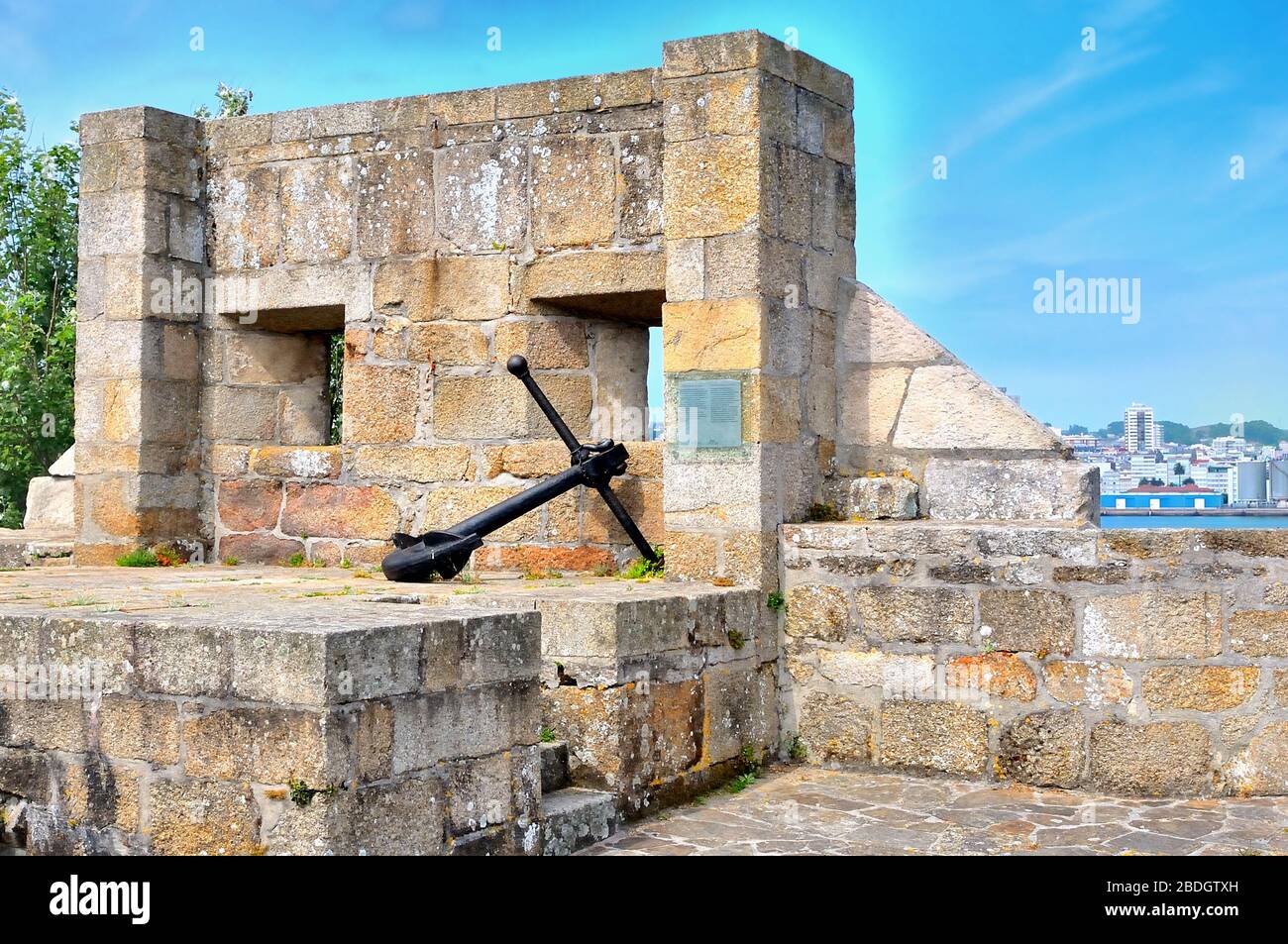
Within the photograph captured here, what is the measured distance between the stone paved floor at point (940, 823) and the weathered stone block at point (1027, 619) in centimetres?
59

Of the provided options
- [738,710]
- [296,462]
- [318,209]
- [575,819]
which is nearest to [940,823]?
[738,710]

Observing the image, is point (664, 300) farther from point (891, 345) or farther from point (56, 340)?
point (56, 340)

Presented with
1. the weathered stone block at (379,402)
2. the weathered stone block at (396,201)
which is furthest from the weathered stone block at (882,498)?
the weathered stone block at (396,201)

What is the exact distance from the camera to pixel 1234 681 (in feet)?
18.5

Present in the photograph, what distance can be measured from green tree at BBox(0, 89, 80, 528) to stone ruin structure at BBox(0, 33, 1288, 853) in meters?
5.92

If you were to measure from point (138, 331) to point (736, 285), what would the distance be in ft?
10.6

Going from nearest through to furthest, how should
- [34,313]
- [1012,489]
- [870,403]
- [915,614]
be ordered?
[915,614] → [1012,489] → [870,403] → [34,313]

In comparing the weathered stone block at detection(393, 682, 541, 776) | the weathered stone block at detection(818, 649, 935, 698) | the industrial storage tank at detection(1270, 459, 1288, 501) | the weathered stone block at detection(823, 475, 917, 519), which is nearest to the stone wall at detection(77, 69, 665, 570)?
the weathered stone block at detection(823, 475, 917, 519)

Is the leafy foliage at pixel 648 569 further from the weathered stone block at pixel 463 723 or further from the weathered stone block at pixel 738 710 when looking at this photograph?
the weathered stone block at pixel 463 723

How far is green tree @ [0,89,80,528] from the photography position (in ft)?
43.2

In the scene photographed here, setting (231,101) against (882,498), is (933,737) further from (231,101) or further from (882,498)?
(231,101)

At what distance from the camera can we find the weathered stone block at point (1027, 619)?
5.76 meters

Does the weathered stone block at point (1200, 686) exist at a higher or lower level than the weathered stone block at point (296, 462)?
lower

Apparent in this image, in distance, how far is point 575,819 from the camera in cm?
476
